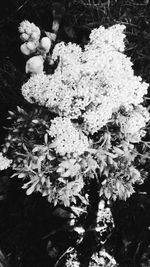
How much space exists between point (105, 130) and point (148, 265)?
1107mm

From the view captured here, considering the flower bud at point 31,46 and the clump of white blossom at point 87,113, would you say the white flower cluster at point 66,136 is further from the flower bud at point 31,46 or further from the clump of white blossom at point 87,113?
the flower bud at point 31,46

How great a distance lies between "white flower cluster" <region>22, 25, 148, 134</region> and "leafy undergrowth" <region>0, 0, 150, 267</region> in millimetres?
716

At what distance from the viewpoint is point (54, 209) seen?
9.83 ft

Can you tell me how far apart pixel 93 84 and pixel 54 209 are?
1366mm

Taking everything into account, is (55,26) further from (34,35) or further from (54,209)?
(54,209)

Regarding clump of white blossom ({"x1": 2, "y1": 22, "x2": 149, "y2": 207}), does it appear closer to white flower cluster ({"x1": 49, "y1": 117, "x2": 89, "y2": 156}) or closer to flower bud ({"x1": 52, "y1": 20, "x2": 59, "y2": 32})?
white flower cluster ({"x1": 49, "y1": 117, "x2": 89, "y2": 156})

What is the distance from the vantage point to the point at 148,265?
256 centimetres

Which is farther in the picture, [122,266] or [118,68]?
[122,266]

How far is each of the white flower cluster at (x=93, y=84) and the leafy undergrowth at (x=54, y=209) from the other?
0.72m

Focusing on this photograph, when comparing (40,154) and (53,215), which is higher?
(40,154)

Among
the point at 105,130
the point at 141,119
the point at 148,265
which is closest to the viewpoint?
the point at 141,119

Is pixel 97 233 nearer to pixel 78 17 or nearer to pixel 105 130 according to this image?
pixel 105 130

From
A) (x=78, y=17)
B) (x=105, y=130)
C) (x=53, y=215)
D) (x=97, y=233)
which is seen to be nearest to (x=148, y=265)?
(x=97, y=233)

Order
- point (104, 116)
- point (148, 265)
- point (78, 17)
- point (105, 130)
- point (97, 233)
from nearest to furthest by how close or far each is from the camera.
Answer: point (104, 116)
point (105, 130)
point (148, 265)
point (97, 233)
point (78, 17)
